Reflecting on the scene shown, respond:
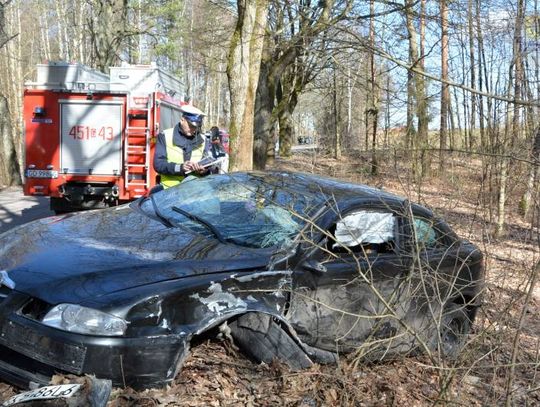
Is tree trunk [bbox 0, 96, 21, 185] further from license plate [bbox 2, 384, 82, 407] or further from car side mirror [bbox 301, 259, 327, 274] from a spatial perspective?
license plate [bbox 2, 384, 82, 407]

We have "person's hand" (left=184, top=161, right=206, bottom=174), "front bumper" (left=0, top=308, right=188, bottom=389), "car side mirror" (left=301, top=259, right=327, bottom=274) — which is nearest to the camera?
"front bumper" (left=0, top=308, right=188, bottom=389)

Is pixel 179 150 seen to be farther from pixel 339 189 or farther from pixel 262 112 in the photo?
pixel 262 112

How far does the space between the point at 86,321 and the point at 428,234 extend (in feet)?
8.30

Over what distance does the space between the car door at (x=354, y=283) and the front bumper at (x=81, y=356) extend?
93 centimetres

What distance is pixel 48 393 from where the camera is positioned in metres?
2.62

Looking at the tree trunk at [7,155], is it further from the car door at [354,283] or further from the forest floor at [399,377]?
the car door at [354,283]

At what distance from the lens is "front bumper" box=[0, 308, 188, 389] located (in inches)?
110

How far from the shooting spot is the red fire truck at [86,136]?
9562mm

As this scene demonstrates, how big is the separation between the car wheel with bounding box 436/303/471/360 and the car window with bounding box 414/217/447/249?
19.2 inches

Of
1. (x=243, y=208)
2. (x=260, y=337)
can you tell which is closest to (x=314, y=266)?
(x=260, y=337)

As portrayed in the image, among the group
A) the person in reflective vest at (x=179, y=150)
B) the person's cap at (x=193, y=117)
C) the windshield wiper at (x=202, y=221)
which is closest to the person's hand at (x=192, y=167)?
the person in reflective vest at (x=179, y=150)

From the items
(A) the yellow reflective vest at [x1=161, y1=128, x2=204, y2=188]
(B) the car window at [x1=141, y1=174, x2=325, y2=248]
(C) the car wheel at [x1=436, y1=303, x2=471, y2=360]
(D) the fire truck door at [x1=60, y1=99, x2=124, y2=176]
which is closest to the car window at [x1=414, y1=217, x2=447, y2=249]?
(C) the car wheel at [x1=436, y1=303, x2=471, y2=360]

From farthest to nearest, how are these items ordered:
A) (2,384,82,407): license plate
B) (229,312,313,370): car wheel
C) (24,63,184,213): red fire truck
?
(24,63,184,213): red fire truck, (229,312,313,370): car wheel, (2,384,82,407): license plate

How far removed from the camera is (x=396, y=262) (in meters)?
4.04
